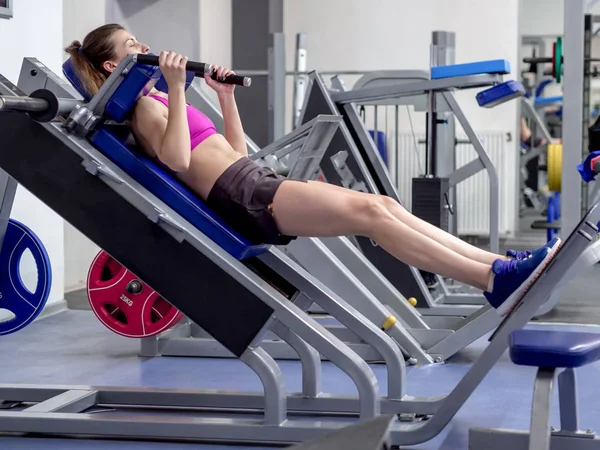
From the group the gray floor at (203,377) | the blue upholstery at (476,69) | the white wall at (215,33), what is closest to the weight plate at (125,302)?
the gray floor at (203,377)

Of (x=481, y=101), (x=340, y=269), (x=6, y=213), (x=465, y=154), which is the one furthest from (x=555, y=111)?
(x=6, y=213)

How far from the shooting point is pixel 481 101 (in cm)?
433

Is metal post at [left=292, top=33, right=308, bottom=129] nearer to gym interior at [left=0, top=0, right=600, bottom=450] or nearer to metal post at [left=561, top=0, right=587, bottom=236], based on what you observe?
gym interior at [left=0, top=0, right=600, bottom=450]

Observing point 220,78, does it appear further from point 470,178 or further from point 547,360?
Answer: point 470,178

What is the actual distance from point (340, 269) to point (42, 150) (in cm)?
128

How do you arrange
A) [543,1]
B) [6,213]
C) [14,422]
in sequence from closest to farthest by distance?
[14,422] → [6,213] → [543,1]

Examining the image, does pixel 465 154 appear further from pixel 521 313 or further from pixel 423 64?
pixel 521 313

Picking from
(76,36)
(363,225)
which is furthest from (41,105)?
(76,36)

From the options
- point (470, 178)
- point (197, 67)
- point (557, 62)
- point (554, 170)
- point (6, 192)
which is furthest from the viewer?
point (470, 178)

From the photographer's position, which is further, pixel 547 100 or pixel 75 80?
pixel 547 100

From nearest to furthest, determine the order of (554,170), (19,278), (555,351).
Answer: (555,351)
(19,278)
(554,170)

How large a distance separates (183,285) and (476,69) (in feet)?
6.30

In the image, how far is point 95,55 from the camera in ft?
9.61

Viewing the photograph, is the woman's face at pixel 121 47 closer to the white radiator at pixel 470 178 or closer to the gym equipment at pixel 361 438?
the gym equipment at pixel 361 438
